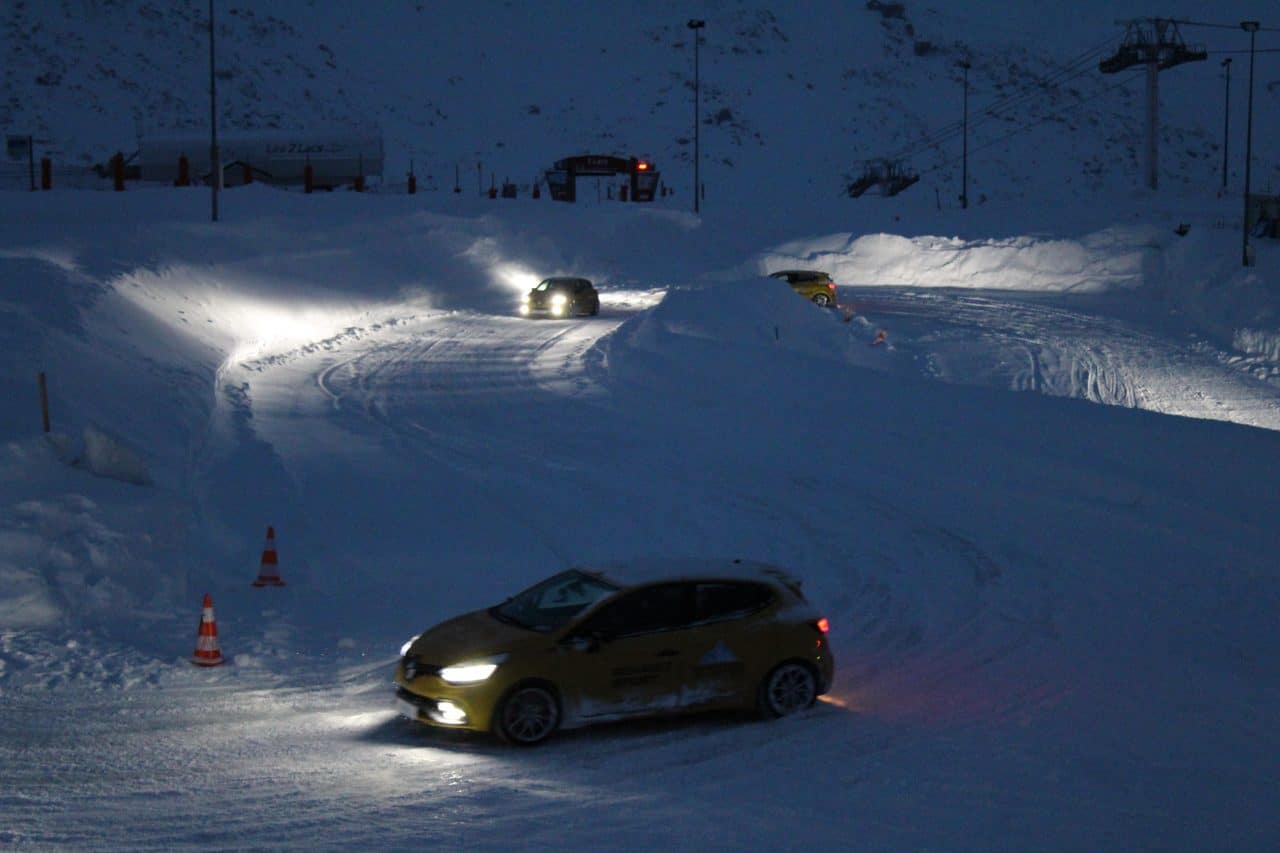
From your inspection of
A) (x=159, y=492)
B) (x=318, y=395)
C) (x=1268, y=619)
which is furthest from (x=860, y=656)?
(x=318, y=395)

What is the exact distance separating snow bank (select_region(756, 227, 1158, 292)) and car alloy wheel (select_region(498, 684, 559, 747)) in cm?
4700

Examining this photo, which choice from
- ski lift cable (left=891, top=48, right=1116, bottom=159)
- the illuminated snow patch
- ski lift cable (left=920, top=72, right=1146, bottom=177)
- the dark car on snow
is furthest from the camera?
ski lift cable (left=891, top=48, right=1116, bottom=159)

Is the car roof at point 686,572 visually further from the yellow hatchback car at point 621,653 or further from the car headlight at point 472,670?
the car headlight at point 472,670

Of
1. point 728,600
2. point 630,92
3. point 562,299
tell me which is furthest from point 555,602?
point 630,92

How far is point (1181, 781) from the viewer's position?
8.45m

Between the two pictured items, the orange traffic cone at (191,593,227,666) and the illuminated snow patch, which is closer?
the orange traffic cone at (191,593,227,666)

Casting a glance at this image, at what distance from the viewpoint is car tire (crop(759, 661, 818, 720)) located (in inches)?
392

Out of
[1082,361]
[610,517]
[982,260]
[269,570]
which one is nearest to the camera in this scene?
[269,570]

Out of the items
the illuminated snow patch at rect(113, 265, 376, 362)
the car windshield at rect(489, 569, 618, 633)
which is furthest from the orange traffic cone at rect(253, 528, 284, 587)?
the illuminated snow patch at rect(113, 265, 376, 362)

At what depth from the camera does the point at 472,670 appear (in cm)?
923

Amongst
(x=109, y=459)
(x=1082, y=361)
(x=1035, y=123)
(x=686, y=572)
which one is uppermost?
(x=1035, y=123)

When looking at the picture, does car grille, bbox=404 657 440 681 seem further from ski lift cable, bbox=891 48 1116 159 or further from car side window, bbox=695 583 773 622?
ski lift cable, bbox=891 48 1116 159

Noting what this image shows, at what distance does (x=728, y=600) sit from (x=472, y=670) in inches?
80.9

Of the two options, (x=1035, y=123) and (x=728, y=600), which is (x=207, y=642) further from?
(x=1035, y=123)
